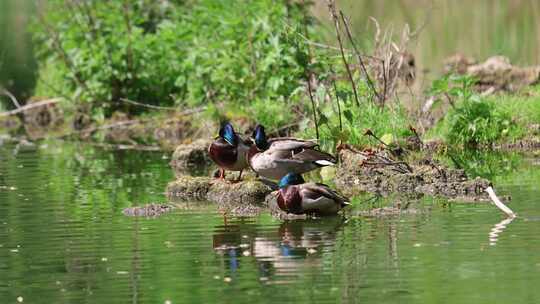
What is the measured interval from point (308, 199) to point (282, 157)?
165cm

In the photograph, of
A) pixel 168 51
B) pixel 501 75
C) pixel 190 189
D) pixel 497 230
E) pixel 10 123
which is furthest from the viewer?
pixel 10 123

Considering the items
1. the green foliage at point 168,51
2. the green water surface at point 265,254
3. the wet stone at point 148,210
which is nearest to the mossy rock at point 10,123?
the green foliage at point 168,51

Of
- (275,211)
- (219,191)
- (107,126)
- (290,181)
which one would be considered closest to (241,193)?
(219,191)

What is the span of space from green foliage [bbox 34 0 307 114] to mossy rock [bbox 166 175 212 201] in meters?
4.88

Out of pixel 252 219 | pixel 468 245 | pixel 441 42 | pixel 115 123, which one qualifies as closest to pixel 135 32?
pixel 115 123

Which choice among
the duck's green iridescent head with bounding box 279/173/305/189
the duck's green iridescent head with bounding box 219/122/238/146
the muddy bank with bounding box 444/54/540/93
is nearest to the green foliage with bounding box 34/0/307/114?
the muddy bank with bounding box 444/54/540/93

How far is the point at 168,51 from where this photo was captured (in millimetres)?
23547

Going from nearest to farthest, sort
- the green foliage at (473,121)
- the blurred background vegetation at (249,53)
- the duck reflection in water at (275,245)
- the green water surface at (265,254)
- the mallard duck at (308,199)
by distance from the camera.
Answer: the green water surface at (265,254) < the duck reflection in water at (275,245) < the mallard duck at (308,199) < the blurred background vegetation at (249,53) < the green foliage at (473,121)

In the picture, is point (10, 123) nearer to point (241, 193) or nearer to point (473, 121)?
point (473, 121)

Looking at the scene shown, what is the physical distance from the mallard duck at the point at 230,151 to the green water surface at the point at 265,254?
2.42 feet

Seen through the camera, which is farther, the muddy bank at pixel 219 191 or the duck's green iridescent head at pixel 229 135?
the duck's green iridescent head at pixel 229 135

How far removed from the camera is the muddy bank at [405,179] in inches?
515

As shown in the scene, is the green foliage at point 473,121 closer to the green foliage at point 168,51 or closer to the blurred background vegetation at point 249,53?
the blurred background vegetation at point 249,53

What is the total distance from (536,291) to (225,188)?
5863mm
